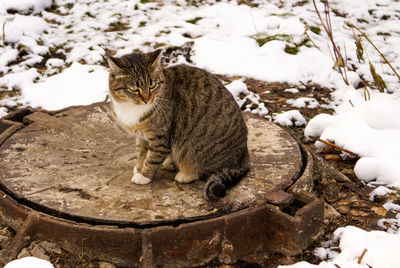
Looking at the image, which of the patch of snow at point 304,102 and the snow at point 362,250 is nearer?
the snow at point 362,250

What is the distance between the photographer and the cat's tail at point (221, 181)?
2.52 m

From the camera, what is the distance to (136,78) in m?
2.79

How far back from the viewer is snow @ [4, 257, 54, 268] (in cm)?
218

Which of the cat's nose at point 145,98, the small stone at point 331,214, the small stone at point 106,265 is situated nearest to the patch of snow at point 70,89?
the cat's nose at point 145,98

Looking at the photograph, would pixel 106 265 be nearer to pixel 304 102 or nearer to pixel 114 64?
pixel 114 64

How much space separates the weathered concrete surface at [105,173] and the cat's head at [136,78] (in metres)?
0.53

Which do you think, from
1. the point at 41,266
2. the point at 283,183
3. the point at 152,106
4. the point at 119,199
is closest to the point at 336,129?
the point at 283,183

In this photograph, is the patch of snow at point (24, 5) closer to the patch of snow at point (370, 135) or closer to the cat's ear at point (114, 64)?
the cat's ear at point (114, 64)

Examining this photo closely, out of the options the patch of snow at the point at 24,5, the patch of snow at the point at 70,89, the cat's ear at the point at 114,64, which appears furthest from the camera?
the patch of snow at the point at 24,5

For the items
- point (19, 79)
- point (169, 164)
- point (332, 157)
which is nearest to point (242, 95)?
point (332, 157)

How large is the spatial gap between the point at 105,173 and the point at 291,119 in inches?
80.0

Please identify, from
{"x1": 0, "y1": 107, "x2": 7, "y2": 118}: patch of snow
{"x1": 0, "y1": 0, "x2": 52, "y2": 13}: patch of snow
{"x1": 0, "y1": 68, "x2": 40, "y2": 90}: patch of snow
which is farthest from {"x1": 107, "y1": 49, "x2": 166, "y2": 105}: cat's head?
{"x1": 0, "y1": 0, "x2": 52, "y2": 13}: patch of snow

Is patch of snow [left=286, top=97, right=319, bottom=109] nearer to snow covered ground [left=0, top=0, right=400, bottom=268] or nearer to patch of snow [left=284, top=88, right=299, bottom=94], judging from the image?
snow covered ground [left=0, top=0, right=400, bottom=268]

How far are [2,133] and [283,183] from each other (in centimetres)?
216
